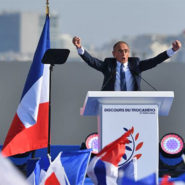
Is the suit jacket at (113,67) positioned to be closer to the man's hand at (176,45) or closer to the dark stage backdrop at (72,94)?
the man's hand at (176,45)

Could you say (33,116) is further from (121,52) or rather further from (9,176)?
(9,176)

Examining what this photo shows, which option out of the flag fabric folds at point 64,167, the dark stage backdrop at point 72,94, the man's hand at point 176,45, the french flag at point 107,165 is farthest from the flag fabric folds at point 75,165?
the dark stage backdrop at point 72,94

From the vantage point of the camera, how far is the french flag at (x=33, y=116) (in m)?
7.01

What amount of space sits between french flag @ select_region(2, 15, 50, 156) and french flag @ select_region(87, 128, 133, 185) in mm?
3385

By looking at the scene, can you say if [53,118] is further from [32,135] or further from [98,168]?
[98,168]

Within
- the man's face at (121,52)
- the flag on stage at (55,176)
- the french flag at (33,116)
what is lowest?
the flag on stage at (55,176)

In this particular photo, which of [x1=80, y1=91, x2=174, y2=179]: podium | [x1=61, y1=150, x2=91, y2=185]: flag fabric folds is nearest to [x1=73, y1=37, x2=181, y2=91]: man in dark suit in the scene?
[x1=80, y1=91, x2=174, y2=179]: podium

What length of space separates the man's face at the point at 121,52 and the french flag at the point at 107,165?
2.51m

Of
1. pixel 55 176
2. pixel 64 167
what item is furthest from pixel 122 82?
pixel 55 176

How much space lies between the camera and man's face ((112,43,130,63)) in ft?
19.7

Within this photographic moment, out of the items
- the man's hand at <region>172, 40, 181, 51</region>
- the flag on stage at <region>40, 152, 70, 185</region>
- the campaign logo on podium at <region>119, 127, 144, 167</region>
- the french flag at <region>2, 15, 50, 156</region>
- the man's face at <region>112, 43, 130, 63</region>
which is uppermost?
the man's hand at <region>172, 40, 181, 51</region>

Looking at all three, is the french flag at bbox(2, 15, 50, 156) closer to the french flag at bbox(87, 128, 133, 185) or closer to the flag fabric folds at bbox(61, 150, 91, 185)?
the flag fabric folds at bbox(61, 150, 91, 185)

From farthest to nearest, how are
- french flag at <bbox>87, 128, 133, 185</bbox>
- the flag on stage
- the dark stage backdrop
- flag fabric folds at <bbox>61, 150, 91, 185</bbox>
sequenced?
the dark stage backdrop, flag fabric folds at <bbox>61, 150, 91, 185</bbox>, the flag on stage, french flag at <bbox>87, 128, 133, 185</bbox>

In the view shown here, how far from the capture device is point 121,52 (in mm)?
6047
